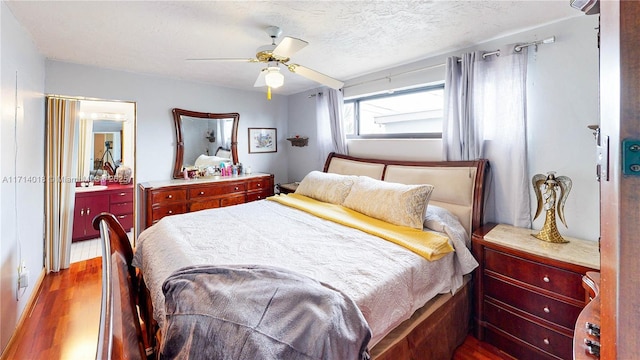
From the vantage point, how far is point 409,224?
2105mm

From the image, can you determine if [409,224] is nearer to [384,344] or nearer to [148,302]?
[384,344]

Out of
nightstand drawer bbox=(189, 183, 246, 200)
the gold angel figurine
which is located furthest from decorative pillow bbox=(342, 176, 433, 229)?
nightstand drawer bbox=(189, 183, 246, 200)

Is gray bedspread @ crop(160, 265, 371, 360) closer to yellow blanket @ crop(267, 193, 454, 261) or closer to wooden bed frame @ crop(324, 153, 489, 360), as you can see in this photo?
wooden bed frame @ crop(324, 153, 489, 360)

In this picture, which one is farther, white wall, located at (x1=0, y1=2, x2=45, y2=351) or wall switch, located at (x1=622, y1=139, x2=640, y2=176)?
white wall, located at (x1=0, y1=2, x2=45, y2=351)

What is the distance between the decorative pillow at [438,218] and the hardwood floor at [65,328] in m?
0.84

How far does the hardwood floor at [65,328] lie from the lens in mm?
1867

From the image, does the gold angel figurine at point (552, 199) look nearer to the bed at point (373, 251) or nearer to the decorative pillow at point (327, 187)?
the bed at point (373, 251)

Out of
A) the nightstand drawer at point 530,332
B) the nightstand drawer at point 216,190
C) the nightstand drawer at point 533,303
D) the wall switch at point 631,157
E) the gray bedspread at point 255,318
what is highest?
the wall switch at point 631,157

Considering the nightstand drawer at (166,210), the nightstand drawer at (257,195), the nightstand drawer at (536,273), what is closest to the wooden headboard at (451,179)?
the nightstand drawer at (536,273)

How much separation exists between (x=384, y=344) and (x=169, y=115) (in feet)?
12.1

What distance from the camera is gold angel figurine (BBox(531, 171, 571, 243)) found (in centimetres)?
189

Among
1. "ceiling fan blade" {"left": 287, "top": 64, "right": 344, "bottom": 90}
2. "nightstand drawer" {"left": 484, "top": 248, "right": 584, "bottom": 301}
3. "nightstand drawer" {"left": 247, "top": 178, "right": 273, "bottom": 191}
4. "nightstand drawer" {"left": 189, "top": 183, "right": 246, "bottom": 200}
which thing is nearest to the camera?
"nightstand drawer" {"left": 484, "top": 248, "right": 584, "bottom": 301}

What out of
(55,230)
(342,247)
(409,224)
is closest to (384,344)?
(342,247)

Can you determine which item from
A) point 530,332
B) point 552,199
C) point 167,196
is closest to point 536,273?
point 530,332
